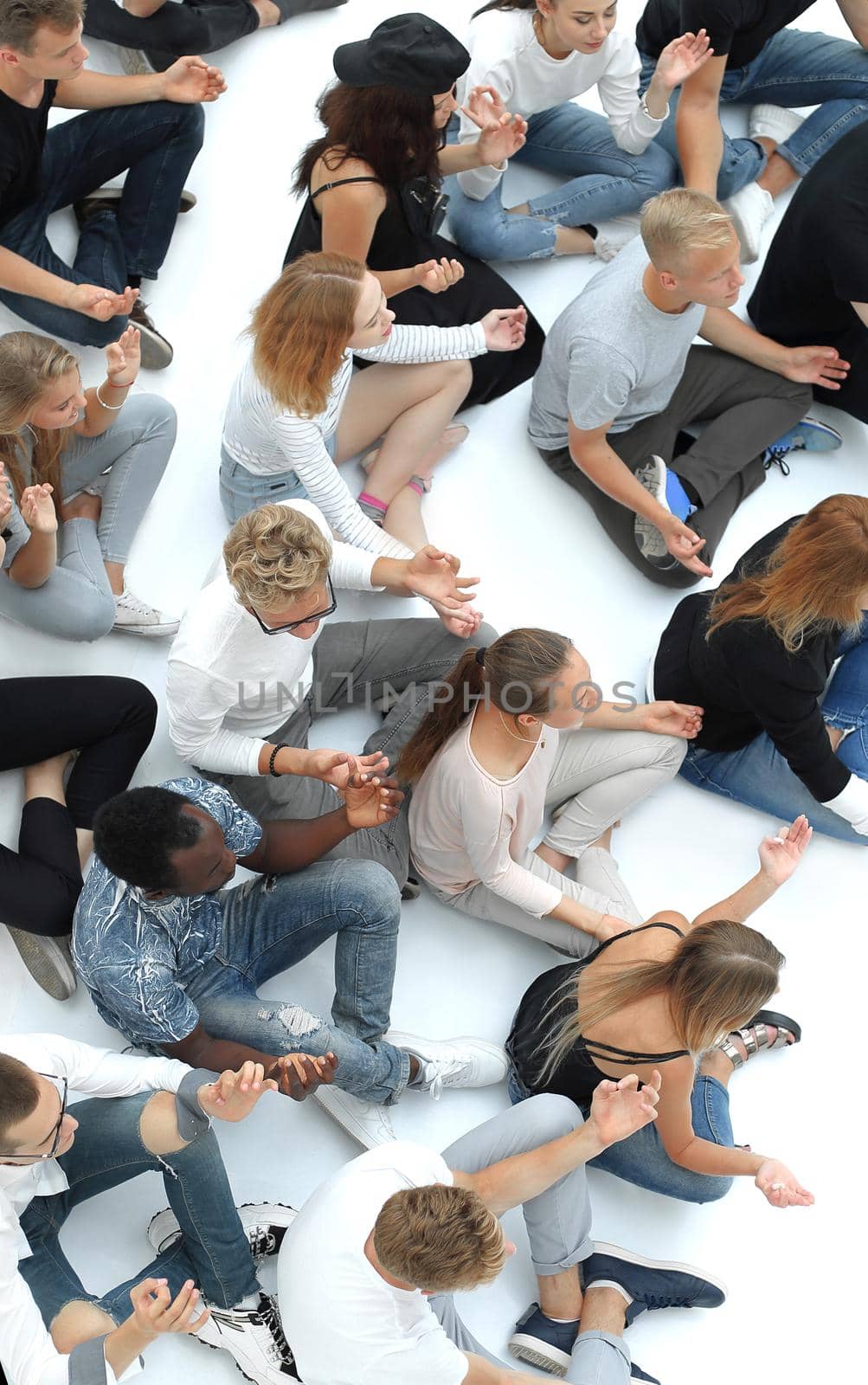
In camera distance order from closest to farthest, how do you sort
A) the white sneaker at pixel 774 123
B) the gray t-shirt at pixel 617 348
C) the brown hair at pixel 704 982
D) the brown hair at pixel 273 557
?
1. the brown hair at pixel 704 982
2. the brown hair at pixel 273 557
3. the gray t-shirt at pixel 617 348
4. the white sneaker at pixel 774 123

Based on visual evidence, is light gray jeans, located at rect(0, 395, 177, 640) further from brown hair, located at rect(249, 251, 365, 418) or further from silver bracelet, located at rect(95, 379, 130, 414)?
brown hair, located at rect(249, 251, 365, 418)

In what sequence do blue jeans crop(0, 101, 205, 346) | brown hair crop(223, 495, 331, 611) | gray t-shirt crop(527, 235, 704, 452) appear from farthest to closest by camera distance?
blue jeans crop(0, 101, 205, 346) < gray t-shirt crop(527, 235, 704, 452) < brown hair crop(223, 495, 331, 611)

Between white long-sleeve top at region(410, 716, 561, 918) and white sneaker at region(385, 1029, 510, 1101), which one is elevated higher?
white long-sleeve top at region(410, 716, 561, 918)

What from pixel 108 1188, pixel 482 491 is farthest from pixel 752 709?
pixel 108 1188

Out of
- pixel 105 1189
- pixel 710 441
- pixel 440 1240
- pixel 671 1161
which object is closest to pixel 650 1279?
pixel 671 1161

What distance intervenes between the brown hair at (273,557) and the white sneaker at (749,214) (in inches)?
81.2

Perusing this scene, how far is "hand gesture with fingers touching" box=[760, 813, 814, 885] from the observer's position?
8.80 feet

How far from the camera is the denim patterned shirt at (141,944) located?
2.23 meters

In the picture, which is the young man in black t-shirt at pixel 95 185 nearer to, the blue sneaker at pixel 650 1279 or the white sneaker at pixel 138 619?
the white sneaker at pixel 138 619

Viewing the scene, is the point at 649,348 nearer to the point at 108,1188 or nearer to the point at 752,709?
the point at 752,709

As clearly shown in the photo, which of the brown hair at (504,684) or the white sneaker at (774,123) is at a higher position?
the white sneaker at (774,123)

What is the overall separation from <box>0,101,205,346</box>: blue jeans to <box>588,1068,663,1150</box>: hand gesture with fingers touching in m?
2.28

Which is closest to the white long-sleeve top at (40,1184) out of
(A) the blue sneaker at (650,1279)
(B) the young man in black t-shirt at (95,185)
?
(A) the blue sneaker at (650,1279)

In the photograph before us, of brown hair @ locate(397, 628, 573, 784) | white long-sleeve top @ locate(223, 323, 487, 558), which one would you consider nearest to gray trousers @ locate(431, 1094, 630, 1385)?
brown hair @ locate(397, 628, 573, 784)
